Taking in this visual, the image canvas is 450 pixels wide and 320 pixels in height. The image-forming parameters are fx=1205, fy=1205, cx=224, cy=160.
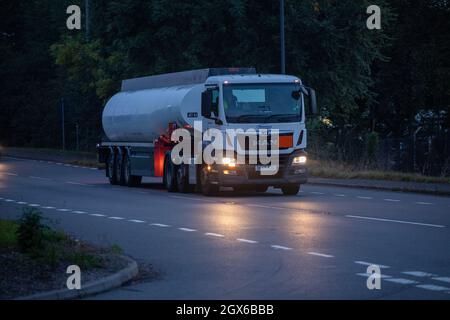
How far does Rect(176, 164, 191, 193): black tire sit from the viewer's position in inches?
1265

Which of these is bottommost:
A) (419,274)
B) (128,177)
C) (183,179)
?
(128,177)

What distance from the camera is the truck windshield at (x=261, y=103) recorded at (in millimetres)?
29938

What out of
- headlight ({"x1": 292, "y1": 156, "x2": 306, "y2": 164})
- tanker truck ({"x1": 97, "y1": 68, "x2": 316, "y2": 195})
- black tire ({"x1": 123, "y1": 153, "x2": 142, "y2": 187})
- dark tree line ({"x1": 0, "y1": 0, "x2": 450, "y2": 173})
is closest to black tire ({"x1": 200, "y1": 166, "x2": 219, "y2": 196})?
tanker truck ({"x1": 97, "y1": 68, "x2": 316, "y2": 195})

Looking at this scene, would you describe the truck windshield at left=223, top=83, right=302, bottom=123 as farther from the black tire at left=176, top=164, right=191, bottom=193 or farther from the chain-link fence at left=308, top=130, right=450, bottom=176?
the chain-link fence at left=308, top=130, right=450, bottom=176

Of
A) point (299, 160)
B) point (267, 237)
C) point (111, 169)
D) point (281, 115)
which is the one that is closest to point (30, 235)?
point (267, 237)

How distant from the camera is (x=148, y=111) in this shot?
1405 inches

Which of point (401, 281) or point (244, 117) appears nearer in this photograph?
point (401, 281)

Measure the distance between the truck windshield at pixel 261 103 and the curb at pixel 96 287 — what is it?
1587 centimetres

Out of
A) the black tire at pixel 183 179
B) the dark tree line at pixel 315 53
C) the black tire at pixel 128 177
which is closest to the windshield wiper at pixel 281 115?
the black tire at pixel 183 179

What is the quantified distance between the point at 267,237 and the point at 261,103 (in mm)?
11873

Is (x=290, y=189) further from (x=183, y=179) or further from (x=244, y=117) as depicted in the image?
(x=183, y=179)

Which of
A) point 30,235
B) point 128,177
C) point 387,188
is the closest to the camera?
point 30,235

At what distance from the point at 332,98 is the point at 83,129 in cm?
2510

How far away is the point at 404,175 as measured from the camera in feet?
121
